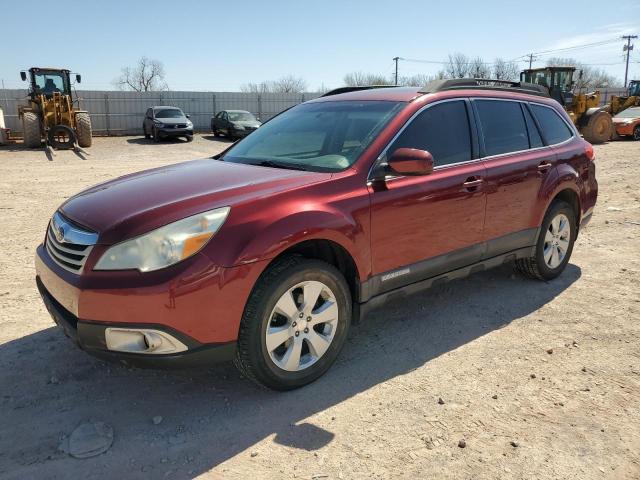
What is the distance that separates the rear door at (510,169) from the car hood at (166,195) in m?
1.63

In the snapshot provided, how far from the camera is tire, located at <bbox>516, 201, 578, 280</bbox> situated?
486cm

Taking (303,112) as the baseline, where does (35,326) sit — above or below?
below

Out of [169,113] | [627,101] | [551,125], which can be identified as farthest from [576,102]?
[551,125]

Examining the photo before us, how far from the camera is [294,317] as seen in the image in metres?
3.07

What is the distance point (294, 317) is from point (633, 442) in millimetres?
1896

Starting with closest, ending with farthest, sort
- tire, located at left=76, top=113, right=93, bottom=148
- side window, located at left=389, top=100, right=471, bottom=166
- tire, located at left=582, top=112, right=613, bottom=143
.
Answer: side window, located at left=389, top=100, right=471, bottom=166
tire, located at left=76, top=113, right=93, bottom=148
tire, located at left=582, top=112, right=613, bottom=143

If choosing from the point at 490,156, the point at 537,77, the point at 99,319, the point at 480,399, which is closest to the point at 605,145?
the point at 537,77

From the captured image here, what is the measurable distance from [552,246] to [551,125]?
1157 millimetres

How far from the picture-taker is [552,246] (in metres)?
5.02

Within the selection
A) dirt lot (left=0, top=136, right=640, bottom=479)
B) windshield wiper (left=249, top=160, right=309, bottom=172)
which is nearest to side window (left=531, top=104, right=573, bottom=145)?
dirt lot (left=0, top=136, right=640, bottom=479)

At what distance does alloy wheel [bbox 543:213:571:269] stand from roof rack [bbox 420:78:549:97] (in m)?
1.23

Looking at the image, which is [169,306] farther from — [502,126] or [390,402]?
[502,126]

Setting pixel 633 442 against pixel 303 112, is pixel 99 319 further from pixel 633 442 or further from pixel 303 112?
pixel 633 442

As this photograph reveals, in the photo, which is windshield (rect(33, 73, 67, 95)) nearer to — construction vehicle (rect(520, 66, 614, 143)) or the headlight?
construction vehicle (rect(520, 66, 614, 143))
